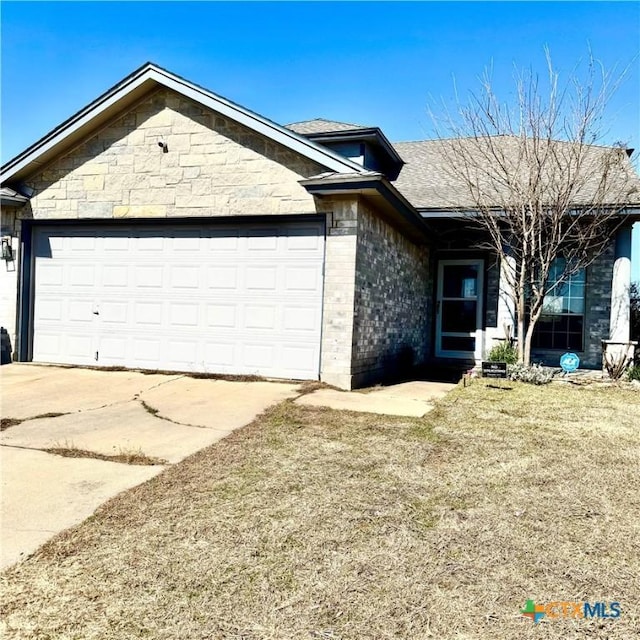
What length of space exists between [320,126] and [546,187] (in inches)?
245

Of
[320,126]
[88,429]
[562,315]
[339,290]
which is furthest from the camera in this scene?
[320,126]

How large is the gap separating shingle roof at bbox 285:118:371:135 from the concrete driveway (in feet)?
25.6

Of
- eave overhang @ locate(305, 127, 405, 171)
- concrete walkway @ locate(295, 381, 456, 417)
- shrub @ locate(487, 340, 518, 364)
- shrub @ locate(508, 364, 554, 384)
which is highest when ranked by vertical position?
eave overhang @ locate(305, 127, 405, 171)

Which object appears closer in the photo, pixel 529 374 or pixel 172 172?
pixel 172 172

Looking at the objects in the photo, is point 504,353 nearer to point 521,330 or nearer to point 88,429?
point 521,330

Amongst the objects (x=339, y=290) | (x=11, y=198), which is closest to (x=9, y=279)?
(x=11, y=198)

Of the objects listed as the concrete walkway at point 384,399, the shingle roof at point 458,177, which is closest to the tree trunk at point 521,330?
the shingle roof at point 458,177

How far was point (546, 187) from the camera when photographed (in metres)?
10.1

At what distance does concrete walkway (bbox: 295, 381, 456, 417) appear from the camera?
633cm

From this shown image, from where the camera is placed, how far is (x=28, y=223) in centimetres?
936

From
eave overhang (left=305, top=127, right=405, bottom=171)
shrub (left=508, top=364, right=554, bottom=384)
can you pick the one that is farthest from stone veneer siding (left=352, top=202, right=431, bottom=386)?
eave overhang (left=305, top=127, right=405, bottom=171)

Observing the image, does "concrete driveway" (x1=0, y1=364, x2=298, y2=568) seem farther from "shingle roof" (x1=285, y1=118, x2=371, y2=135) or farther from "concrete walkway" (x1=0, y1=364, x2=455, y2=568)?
"shingle roof" (x1=285, y1=118, x2=371, y2=135)

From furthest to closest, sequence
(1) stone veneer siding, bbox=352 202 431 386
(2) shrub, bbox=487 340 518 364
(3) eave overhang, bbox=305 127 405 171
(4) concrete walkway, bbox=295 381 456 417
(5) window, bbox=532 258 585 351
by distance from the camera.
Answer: (3) eave overhang, bbox=305 127 405 171 → (5) window, bbox=532 258 585 351 → (2) shrub, bbox=487 340 518 364 → (1) stone veneer siding, bbox=352 202 431 386 → (4) concrete walkway, bbox=295 381 456 417

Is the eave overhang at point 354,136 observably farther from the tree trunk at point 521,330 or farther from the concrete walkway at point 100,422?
the concrete walkway at point 100,422
